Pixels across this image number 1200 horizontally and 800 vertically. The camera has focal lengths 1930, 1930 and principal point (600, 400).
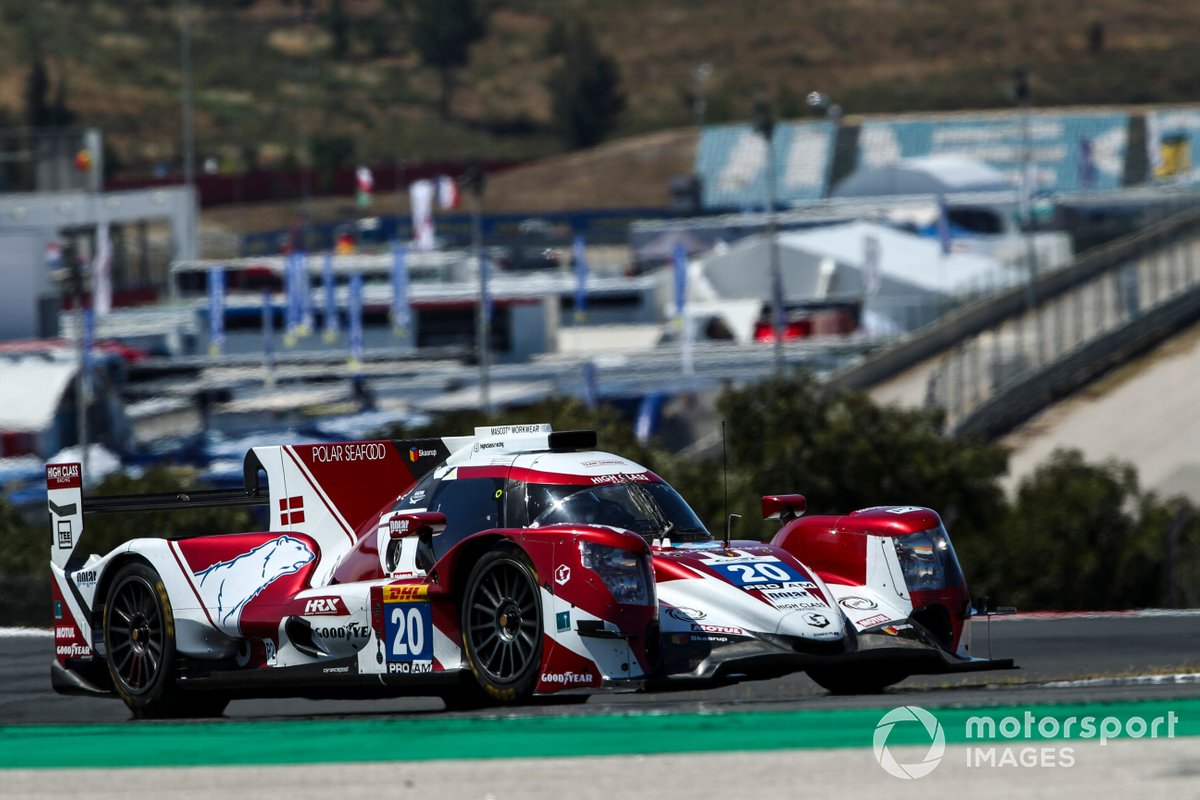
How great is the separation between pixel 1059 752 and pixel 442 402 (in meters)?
43.9

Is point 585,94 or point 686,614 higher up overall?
point 585,94

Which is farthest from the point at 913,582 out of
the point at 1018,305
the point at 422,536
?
the point at 1018,305

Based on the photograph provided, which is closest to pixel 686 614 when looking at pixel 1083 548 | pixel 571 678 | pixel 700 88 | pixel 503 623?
pixel 571 678

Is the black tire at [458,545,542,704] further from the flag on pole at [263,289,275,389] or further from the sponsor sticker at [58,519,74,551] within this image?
the flag on pole at [263,289,275,389]

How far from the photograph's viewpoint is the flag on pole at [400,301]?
61.6 metres

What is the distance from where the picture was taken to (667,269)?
74562 millimetres

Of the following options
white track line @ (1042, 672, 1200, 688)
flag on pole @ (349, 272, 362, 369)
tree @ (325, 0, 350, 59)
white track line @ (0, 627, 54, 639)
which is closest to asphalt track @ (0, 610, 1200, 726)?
white track line @ (1042, 672, 1200, 688)

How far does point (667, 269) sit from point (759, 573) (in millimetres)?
65710

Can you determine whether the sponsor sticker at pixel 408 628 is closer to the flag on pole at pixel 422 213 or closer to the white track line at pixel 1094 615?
the white track line at pixel 1094 615

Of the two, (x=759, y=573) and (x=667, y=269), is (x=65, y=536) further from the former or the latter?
(x=667, y=269)

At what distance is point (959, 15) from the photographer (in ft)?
530

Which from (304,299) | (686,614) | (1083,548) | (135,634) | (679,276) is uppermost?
(679,276)

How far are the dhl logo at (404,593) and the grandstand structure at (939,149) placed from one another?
3290 inches

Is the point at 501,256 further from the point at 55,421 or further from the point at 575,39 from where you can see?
the point at 575,39
